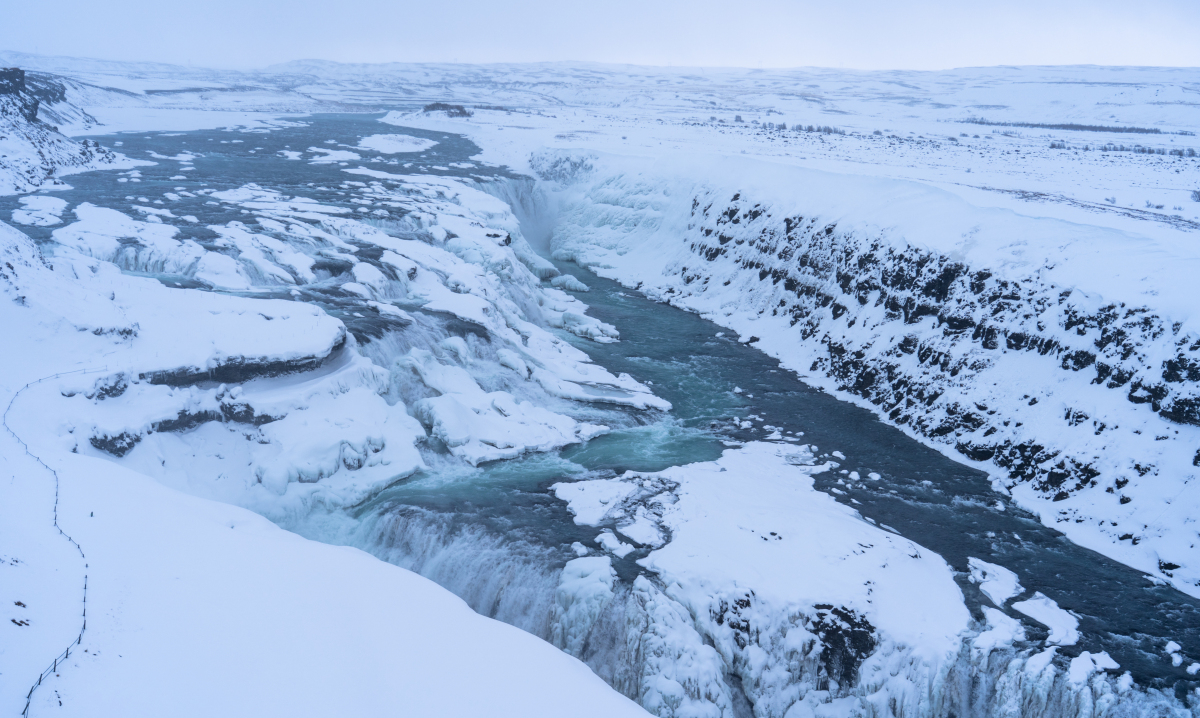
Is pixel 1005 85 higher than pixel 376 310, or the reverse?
pixel 1005 85

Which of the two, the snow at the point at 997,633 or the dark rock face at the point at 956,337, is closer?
the snow at the point at 997,633

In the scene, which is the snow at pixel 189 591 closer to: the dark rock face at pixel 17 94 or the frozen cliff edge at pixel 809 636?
the frozen cliff edge at pixel 809 636

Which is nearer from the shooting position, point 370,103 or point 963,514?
point 963,514

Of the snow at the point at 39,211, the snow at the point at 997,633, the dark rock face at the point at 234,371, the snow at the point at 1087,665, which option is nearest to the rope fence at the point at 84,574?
the dark rock face at the point at 234,371

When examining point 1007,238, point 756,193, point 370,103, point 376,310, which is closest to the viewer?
point 376,310

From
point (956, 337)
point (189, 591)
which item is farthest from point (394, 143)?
point (189, 591)

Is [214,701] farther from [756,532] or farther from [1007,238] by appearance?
[1007,238]

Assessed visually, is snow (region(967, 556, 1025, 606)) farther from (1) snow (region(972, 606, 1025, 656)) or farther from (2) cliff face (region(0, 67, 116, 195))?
(2) cliff face (region(0, 67, 116, 195))

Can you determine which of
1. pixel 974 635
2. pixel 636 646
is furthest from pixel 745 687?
pixel 974 635
